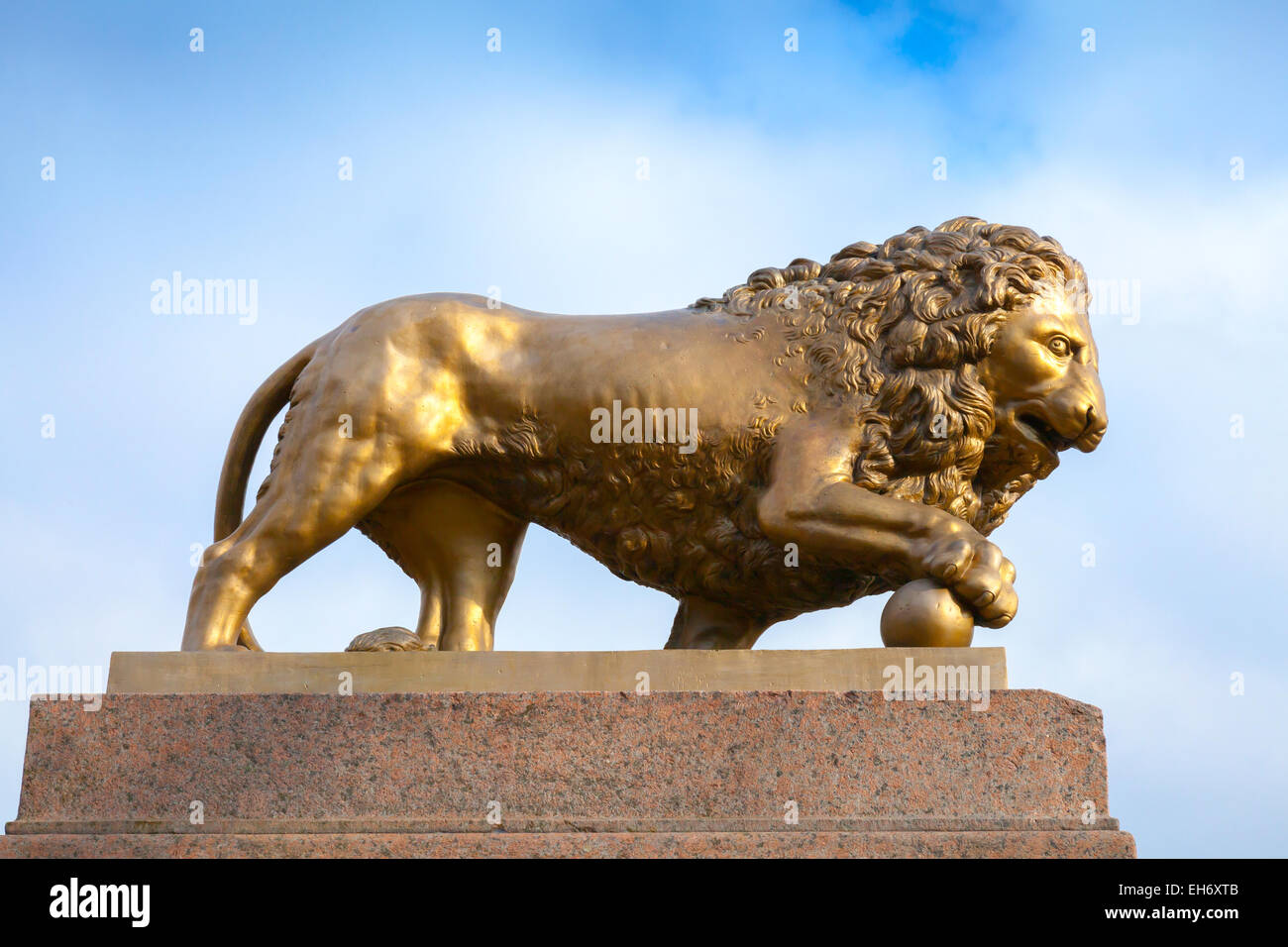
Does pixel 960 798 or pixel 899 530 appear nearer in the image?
pixel 960 798

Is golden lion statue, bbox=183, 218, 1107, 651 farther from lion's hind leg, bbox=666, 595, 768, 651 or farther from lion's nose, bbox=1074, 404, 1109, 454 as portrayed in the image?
lion's hind leg, bbox=666, 595, 768, 651

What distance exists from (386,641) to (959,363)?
2.53m

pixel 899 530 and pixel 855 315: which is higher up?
pixel 855 315

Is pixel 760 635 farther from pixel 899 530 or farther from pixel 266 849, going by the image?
pixel 266 849

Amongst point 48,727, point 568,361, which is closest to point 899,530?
point 568,361

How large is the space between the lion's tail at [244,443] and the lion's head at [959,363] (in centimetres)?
203

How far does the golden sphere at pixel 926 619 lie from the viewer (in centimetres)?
588

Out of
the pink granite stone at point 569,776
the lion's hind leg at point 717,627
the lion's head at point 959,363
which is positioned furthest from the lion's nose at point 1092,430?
the lion's hind leg at point 717,627

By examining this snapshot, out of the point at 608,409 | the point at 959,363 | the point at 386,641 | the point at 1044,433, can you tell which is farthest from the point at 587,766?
the point at 1044,433

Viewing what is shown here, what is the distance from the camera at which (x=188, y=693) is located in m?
5.89

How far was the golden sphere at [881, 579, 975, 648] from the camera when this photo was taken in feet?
19.3

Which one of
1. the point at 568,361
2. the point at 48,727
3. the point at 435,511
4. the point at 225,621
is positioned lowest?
the point at 48,727

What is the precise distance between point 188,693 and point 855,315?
298 centimetres
